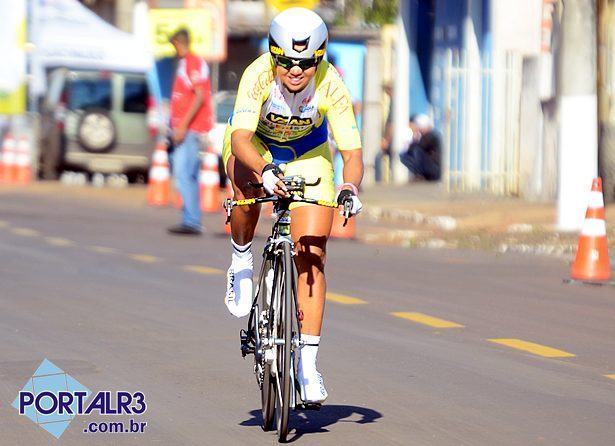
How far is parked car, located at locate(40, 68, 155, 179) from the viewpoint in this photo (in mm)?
33531

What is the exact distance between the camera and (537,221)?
2192cm

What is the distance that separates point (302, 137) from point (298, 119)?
0.15 meters

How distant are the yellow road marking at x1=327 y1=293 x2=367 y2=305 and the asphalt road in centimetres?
3

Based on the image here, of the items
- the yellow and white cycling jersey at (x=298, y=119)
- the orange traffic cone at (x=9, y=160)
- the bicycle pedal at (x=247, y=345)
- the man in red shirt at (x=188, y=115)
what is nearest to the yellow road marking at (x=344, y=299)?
the bicycle pedal at (x=247, y=345)

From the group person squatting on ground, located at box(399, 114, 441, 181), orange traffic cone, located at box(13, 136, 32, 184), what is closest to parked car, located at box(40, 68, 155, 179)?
orange traffic cone, located at box(13, 136, 32, 184)

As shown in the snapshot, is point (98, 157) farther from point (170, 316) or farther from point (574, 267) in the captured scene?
point (170, 316)

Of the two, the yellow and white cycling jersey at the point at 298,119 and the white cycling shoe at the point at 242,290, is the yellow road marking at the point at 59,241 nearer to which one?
the white cycling shoe at the point at 242,290

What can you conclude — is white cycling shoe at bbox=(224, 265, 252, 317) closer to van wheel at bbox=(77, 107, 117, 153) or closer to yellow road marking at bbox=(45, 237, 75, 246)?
yellow road marking at bbox=(45, 237, 75, 246)

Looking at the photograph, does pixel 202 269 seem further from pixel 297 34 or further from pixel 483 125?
pixel 483 125

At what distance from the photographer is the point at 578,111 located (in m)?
20.2

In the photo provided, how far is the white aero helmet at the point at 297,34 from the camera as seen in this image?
7996 millimetres

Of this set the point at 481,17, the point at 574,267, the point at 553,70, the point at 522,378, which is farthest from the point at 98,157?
the point at 522,378

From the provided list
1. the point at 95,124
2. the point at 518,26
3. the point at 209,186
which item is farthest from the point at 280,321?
the point at 95,124

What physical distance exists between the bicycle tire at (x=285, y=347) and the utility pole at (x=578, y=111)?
41.3 ft
